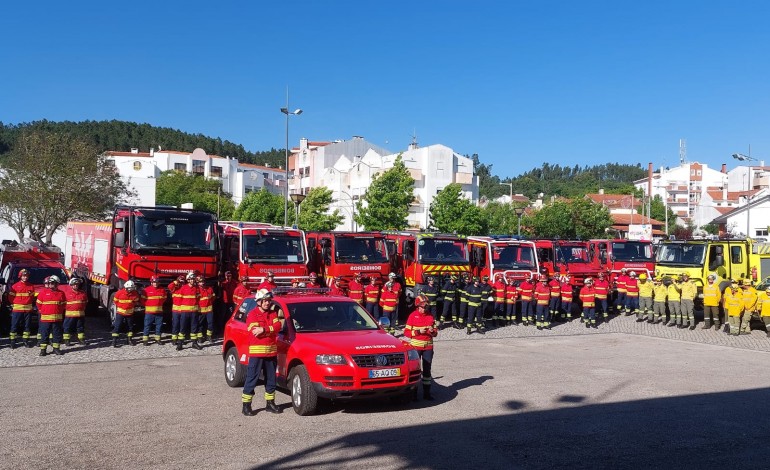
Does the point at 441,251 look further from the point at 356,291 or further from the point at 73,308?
the point at 73,308

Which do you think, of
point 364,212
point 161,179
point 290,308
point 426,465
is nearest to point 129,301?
point 290,308

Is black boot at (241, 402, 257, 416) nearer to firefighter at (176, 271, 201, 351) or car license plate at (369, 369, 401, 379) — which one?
car license plate at (369, 369, 401, 379)

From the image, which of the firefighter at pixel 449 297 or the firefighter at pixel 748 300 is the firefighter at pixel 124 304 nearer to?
the firefighter at pixel 449 297

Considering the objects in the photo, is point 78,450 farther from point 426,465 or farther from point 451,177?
point 451,177

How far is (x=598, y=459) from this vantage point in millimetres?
7379

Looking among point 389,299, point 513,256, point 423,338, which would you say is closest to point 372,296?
point 389,299

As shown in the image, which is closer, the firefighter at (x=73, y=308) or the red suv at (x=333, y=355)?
Answer: the red suv at (x=333, y=355)

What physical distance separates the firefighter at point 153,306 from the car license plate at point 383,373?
27.5ft

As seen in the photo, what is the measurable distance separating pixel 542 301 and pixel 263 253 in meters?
8.34

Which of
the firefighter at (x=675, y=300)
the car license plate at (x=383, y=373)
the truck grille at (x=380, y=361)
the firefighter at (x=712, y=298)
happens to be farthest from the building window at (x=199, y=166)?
the car license plate at (x=383, y=373)

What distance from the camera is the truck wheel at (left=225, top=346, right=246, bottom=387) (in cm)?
1089

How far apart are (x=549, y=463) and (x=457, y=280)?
12922 millimetres

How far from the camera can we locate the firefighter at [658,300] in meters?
21.0

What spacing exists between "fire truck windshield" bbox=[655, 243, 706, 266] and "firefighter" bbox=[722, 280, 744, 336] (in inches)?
110
